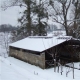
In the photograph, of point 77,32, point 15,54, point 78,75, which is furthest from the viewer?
point 77,32

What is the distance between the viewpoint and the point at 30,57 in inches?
668

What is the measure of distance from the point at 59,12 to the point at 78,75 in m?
17.9

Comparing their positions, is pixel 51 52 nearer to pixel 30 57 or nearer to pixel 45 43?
pixel 45 43

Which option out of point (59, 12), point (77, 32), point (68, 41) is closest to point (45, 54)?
point (68, 41)

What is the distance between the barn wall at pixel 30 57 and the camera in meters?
14.6

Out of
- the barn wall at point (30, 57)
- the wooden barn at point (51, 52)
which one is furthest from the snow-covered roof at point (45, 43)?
the barn wall at point (30, 57)

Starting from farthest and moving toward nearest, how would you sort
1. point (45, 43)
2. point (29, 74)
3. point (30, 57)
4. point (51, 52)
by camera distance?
point (30, 57)
point (45, 43)
point (51, 52)
point (29, 74)

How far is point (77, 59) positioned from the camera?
1752cm

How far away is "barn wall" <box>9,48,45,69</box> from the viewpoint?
48.0 ft

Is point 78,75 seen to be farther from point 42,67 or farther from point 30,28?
point 30,28

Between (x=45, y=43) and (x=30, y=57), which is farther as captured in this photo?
(x=30, y=57)

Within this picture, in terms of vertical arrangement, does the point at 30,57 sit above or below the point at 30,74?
above

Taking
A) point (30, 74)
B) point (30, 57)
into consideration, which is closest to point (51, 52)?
point (30, 57)

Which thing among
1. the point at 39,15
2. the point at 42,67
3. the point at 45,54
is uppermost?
the point at 39,15
